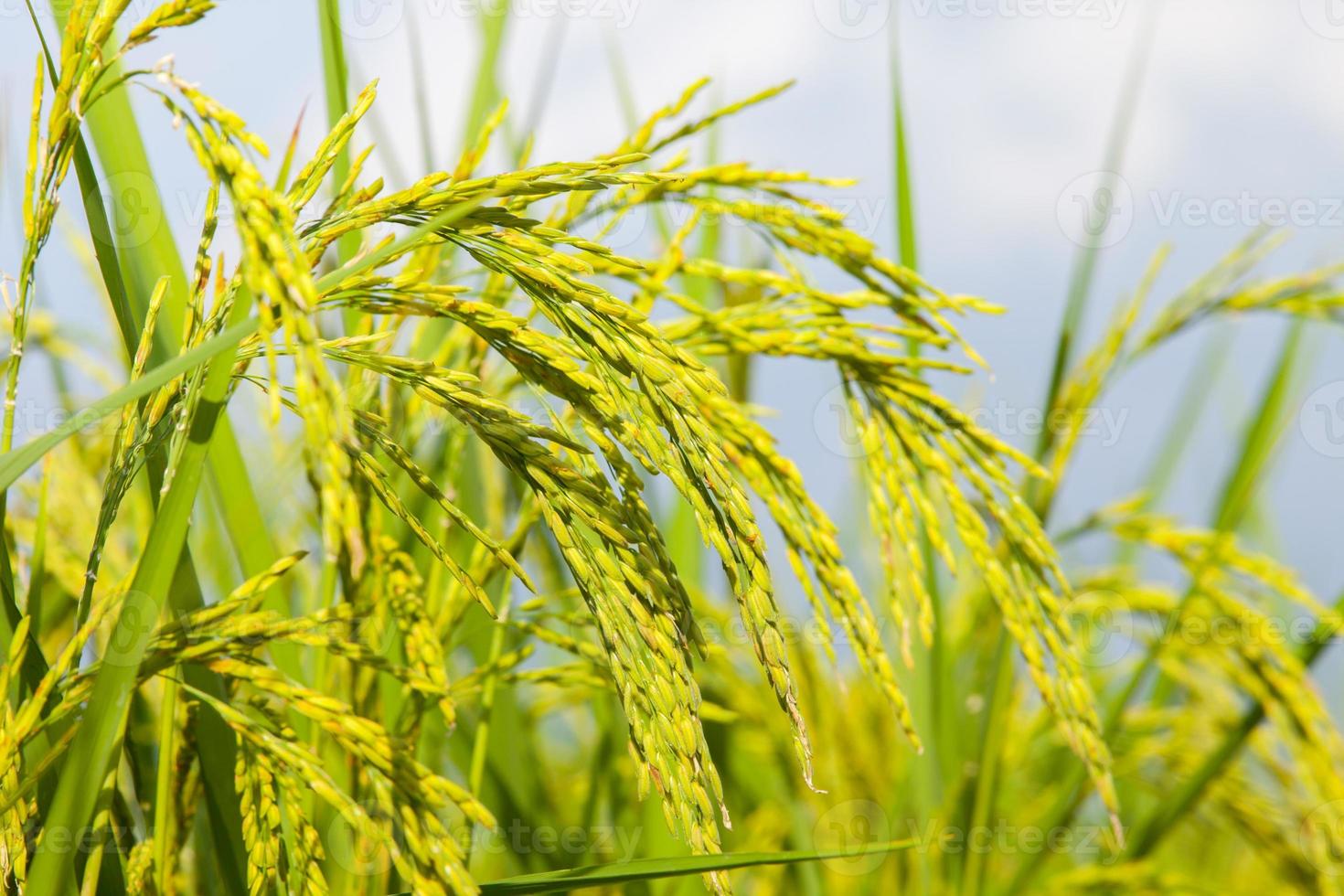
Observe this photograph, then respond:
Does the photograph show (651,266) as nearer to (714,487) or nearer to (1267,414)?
(714,487)

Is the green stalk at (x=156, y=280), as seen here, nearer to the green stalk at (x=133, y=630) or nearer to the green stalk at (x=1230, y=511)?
the green stalk at (x=133, y=630)

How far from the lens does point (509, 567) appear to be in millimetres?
503

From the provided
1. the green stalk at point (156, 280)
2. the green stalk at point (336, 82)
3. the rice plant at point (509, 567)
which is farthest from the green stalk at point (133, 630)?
the green stalk at point (336, 82)

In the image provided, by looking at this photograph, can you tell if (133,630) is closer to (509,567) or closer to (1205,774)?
(509,567)

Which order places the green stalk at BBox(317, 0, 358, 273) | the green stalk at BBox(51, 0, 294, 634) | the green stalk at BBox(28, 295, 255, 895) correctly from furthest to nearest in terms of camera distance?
the green stalk at BBox(317, 0, 358, 273) → the green stalk at BBox(51, 0, 294, 634) → the green stalk at BBox(28, 295, 255, 895)

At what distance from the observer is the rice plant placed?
0.49 m

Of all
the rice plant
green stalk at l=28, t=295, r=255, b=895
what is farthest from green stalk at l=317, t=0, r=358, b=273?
green stalk at l=28, t=295, r=255, b=895

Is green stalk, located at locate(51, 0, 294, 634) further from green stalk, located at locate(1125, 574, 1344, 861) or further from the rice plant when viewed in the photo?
green stalk, located at locate(1125, 574, 1344, 861)

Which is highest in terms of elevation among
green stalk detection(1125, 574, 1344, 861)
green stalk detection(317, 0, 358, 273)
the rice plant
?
green stalk detection(317, 0, 358, 273)

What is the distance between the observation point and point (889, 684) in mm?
673

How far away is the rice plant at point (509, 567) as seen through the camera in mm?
488

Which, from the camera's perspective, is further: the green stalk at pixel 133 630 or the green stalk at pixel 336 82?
the green stalk at pixel 336 82

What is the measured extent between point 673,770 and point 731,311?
46 cm

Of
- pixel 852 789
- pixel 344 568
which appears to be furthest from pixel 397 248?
pixel 852 789
